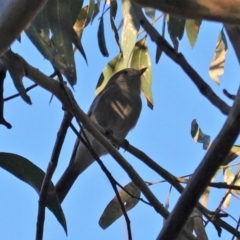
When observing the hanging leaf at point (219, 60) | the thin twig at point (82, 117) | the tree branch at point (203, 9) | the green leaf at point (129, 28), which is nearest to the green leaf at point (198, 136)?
the hanging leaf at point (219, 60)

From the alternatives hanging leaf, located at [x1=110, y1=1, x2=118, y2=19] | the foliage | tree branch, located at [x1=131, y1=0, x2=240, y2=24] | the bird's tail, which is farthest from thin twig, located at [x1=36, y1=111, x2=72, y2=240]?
the bird's tail

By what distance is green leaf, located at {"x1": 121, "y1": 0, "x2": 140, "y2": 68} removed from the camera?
196cm

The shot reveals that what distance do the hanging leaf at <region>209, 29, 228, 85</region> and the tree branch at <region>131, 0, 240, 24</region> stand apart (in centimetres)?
125

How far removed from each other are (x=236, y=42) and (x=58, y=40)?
1.25 ft

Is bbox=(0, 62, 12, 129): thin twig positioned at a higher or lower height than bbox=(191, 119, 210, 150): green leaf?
lower

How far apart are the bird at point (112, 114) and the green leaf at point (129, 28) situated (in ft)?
1.89

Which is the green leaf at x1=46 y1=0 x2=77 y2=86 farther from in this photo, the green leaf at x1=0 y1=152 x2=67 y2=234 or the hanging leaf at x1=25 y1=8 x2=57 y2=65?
the green leaf at x1=0 y1=152 x2=67 y2=234

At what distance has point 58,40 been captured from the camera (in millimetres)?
1129

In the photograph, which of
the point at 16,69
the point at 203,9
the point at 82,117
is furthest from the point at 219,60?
the point at 203,9

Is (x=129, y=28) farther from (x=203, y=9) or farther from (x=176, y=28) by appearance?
(x=203, y=9)

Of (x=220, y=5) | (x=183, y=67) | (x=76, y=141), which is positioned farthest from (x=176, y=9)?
(x=76, y=141)

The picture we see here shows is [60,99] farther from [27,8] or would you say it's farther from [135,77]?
[135,77]

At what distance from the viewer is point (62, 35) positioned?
3.71 feet

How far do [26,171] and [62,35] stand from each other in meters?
0.31
